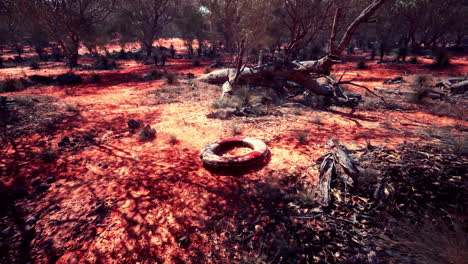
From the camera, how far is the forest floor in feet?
8.61

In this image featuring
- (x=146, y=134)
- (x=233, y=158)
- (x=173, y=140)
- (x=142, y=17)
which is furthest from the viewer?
(x=142, y=17)

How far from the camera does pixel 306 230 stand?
276 cm

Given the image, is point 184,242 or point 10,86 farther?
point 10,86

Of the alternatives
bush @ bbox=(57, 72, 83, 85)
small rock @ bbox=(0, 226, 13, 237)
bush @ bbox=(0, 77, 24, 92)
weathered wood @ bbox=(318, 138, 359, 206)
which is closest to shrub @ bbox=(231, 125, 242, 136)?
weathered wood @ bbox=(318, 138, 359, 206)

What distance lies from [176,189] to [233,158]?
131cm

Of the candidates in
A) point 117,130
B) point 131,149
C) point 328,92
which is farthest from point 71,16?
point 328,92

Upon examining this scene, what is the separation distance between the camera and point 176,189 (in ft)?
12.3

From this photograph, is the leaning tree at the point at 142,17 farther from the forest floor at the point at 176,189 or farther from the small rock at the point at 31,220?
the small rock at the point at 31,220

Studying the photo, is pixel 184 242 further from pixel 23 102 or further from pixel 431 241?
pixel 23 102

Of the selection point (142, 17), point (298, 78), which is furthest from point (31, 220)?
point (142, 17)

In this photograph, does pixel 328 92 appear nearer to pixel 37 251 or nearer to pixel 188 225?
pixel 188 225

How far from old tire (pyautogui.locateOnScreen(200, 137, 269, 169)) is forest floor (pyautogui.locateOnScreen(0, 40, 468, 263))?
24 cm

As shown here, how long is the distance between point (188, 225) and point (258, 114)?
5.34m

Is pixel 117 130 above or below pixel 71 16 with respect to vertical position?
below
